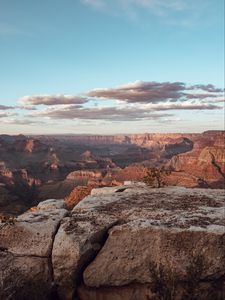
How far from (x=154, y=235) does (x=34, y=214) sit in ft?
21.4

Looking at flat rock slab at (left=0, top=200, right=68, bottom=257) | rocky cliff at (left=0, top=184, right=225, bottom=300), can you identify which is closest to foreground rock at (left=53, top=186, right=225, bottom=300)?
rocky cliff at (left=0, top=184, right=225, bottom=300)

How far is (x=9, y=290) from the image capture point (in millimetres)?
15141

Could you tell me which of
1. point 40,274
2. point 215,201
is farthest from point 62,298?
point 215,201

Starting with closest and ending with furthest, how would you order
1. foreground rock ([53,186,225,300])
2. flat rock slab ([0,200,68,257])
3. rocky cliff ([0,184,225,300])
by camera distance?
rocky cliff ([0,184,225,300]), foreground rock ([53,186,225,300]), flat rock slab ([0,200,68,257])

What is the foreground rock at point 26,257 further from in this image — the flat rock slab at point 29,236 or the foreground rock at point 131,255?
the foreground rock at point 131,255

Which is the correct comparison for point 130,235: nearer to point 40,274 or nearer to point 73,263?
point 73,263

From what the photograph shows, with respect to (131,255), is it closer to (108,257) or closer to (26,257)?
(108,257)

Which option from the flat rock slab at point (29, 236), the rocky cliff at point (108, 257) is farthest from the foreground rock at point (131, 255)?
the flat rock slab at point (29, 236)

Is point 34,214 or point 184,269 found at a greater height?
point 34,214

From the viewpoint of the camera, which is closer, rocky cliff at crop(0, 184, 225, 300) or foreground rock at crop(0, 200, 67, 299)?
foreground rock at crop(0, 200, 67, 299)

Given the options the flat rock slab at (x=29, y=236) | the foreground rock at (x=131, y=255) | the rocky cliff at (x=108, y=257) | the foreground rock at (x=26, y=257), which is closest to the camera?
the foreground rock at (x=26, y=257)

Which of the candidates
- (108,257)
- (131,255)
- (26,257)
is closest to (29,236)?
(26,257)

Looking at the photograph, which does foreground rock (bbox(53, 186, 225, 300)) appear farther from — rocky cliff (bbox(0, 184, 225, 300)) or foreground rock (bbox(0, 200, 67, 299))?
foreground rock (bbox(0, 200, 67, 299))

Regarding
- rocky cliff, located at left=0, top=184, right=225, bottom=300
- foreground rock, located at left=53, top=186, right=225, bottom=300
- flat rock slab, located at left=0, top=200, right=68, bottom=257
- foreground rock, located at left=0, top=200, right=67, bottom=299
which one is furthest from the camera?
flat rock slab, located at left=0, top=200, right=68, bottom=257
